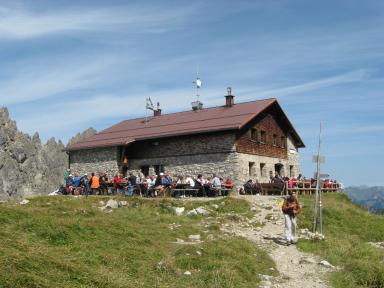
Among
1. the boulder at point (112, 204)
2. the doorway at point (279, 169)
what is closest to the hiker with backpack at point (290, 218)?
the boulder at point (112, 204)

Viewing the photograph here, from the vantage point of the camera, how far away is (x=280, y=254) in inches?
512

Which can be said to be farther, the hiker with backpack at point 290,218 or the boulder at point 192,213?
the boulder at point 192,213

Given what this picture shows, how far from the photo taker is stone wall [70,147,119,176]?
107ft

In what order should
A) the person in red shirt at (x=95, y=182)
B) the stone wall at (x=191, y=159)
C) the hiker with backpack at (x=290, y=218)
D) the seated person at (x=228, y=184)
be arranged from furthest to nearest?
the stone wall at (x=191, y=159) → the seated person at (x=228, y=184) → the person in red shirt at (x=95, y=182) → the hiker with backpack at (x=290, y=218)

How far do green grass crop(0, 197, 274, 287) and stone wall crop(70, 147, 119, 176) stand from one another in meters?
18.6

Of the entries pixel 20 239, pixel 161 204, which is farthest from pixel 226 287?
pixel 161 204

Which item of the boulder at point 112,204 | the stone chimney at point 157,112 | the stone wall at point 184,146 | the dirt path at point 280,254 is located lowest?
the dirt path at point 280,254

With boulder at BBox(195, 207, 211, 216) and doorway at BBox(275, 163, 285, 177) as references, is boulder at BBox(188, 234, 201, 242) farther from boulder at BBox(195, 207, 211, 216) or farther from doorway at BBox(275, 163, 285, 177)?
doorway at BBox(275, 163, 285, 177)

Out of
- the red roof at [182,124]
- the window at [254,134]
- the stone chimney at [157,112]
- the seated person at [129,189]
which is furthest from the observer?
the stone chimney at [157,112]

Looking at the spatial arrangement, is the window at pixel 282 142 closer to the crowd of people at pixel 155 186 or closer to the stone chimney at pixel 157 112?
the crowd of people at pixel 155 186

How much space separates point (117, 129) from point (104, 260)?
28.6m

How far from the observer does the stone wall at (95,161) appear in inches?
1281

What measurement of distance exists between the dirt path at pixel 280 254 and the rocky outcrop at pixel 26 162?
99320mm

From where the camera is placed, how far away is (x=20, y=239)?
358 inches
